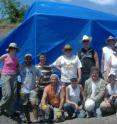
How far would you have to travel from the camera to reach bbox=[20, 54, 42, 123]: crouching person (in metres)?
10.8

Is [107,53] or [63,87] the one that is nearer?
[63,87]

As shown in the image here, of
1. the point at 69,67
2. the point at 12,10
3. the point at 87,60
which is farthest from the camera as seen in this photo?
the point at 12,10

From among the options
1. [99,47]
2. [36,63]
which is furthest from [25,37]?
[99,47]

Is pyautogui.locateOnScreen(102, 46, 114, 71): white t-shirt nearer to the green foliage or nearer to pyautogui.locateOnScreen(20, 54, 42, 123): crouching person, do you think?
pyautogui.locateOnScreen(20, 54, 42, 123): crouching person

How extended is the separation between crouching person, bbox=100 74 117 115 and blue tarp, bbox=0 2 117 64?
7.04ft

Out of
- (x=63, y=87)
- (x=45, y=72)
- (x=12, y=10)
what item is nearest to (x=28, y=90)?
(x=45, y=72)

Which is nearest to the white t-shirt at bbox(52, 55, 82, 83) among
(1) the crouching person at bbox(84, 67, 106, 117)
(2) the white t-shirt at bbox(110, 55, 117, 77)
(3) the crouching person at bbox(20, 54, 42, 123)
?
(1) the crouching person at bbox(84, 67, 106, 117)

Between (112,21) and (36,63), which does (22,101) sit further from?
(112,21)

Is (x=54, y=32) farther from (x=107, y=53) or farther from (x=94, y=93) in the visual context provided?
(x=94, y=93)

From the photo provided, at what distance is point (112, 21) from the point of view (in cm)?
1312

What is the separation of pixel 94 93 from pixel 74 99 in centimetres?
48

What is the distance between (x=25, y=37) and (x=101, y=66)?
2.45m

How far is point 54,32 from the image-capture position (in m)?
12.7

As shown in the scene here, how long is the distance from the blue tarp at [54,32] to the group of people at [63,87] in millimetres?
1441
